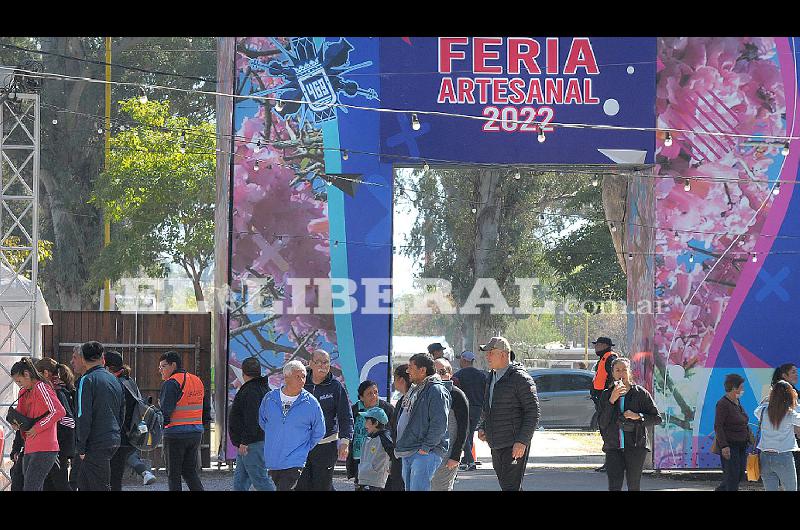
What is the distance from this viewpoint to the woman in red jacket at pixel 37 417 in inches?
436

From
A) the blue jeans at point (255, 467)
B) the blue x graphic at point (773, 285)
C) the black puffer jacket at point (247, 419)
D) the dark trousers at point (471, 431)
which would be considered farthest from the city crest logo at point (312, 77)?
Answer: the blue jeans at point (255, 467)

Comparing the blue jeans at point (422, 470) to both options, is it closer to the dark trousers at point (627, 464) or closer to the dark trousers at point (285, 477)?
the dark trousers at point (285, 477)

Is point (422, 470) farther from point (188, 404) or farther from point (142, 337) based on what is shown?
point (142, 337)

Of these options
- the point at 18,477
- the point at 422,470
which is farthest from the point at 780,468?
the point at 18,477

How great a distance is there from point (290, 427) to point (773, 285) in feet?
30.9

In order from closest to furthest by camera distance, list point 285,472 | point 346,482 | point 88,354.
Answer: point 285,472 → point 88,354 → point 346,482

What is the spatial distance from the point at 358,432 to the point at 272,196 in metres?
6.79

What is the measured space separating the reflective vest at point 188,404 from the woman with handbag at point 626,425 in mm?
4237

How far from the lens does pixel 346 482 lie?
16.3m

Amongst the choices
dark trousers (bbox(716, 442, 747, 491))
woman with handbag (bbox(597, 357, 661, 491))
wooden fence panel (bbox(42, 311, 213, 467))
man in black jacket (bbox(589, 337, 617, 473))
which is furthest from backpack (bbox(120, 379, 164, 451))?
dark trousers (bbox(716, 442, 747, 491))

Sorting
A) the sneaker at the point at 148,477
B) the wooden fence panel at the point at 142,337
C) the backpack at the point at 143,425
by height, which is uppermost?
the wooden fence panel at the point at 142,337

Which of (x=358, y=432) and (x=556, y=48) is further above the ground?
(x=556, y=48)
